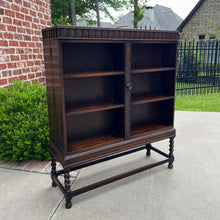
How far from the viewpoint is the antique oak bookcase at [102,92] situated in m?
2.28

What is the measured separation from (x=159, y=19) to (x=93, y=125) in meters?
29.3

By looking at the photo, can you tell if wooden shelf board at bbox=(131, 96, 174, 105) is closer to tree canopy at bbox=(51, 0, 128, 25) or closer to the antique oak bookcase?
the antique oak bookcase

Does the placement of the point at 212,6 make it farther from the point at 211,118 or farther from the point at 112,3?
the point at 211,118

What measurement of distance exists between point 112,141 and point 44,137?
47.4 inches

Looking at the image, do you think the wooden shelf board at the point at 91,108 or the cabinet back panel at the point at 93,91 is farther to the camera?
the cabinet back panel at the point at 93,91

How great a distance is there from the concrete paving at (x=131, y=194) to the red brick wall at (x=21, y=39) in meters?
1.73

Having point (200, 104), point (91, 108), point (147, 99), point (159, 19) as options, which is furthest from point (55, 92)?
point (159, 19)

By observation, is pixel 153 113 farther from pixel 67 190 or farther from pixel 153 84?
pixel 67 190

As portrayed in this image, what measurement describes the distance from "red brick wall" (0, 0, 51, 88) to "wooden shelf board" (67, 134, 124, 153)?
1.90m

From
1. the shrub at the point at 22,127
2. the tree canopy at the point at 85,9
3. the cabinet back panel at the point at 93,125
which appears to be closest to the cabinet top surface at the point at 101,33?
the cabinet back panel at the point at 93,125

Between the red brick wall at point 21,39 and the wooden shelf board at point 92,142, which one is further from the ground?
the red brick wall at point 21,39

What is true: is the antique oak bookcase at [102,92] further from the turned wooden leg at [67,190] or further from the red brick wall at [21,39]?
the red brick wall at [21,39]

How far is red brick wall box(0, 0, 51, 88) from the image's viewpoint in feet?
11.9

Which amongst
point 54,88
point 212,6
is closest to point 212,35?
point 212,6
